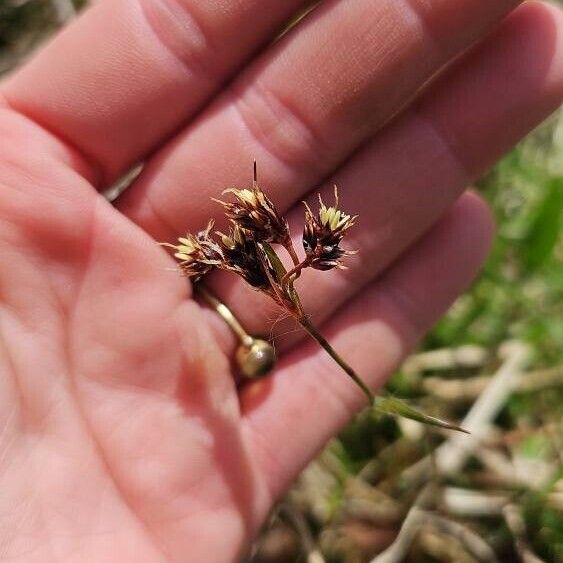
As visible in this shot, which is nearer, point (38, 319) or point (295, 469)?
point (38, 319)

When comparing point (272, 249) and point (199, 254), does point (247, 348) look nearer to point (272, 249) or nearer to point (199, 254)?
point (199, 254)

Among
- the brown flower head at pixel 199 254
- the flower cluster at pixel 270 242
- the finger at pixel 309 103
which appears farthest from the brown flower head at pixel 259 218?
the finger at pixel 309 103

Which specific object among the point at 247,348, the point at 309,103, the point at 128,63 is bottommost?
the point at 247,348

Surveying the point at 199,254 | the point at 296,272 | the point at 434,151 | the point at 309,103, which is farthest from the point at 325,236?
the point at 434,151

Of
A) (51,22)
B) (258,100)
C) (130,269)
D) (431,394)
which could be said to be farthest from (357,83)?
(51,22)

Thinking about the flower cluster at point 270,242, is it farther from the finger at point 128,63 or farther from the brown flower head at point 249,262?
the finger at point 128,63

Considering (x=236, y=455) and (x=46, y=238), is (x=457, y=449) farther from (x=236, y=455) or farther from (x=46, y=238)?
(x=46, y=238)

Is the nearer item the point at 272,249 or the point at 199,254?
the point at 272,249
